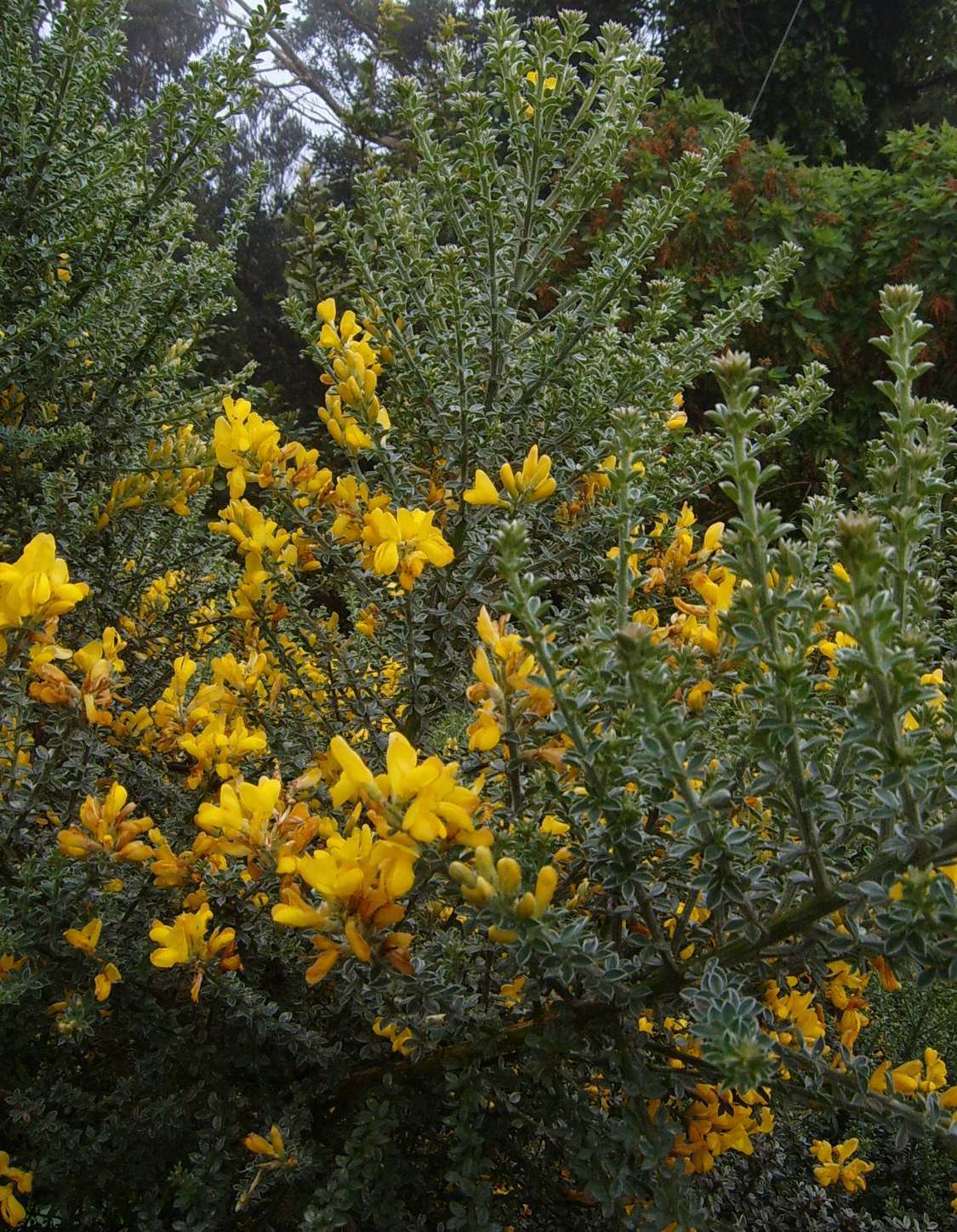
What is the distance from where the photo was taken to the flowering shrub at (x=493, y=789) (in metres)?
0.86

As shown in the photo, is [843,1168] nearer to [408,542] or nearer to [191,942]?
[191,942]

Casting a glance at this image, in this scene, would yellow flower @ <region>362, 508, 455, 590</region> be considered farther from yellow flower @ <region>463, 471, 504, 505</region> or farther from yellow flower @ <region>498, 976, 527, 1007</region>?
yellow flower @ <region>498, 976, 527, 1007</region>

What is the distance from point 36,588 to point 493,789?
794mm

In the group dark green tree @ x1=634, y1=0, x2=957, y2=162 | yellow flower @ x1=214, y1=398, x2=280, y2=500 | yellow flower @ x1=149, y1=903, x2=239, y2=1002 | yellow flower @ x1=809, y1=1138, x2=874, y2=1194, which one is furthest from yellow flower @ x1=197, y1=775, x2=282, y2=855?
dark green tree @ x1=634, y1=0, x2=957, y2=162

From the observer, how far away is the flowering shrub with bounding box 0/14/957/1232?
2.82 ft

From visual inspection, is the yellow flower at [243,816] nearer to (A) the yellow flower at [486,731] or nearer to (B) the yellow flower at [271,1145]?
(A) the yellow flower at [486,731]

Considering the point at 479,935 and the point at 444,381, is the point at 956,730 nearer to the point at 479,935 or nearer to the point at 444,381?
A: the point at 479,935

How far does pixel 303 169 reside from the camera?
3736mm

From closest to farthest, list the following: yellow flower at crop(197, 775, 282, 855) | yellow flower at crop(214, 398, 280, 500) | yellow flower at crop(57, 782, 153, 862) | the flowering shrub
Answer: the flowering shrub, yellow flower at crop(197, 775, 282, 855), yellow flower at crop(57, 782, 153, 862), yellow flower at crop(214, 398, 280, 500)

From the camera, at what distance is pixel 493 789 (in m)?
1.54

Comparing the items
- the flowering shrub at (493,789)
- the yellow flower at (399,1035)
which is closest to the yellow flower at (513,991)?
the flowering shrub at (493,789)

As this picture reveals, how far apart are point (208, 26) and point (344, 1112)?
12.2 metres

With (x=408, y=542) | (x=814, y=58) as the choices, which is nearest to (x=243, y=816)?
(x=408, y=542)

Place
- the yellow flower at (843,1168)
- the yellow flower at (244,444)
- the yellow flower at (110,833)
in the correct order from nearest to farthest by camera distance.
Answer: the yellow flower at (110,833) < the yellow flower at (244,444) < the yellow flower at (843,1168)
